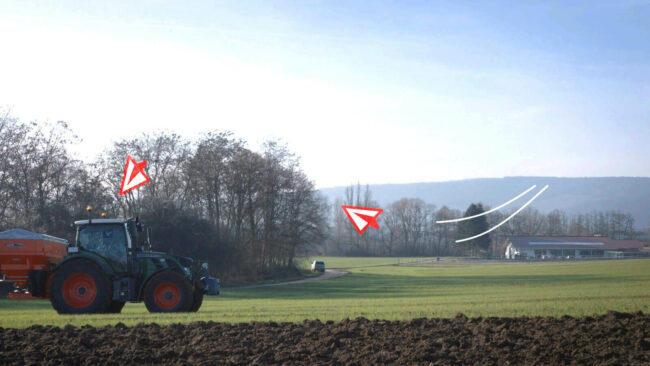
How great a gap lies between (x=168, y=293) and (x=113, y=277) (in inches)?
53.3

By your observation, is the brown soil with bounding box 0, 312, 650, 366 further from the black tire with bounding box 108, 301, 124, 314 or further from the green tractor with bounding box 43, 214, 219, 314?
the black tire with bounding box 108, 301, 124, 314

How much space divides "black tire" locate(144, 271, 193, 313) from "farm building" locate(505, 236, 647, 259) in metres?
91.5

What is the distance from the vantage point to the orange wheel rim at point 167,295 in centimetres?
1348

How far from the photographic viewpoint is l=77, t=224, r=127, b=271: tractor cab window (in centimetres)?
1364

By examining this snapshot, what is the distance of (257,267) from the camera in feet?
178

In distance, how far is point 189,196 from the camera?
49.7m

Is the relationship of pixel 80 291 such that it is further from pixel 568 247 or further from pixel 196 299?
pixel 568 247

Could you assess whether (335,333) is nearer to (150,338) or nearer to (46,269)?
(150,338)

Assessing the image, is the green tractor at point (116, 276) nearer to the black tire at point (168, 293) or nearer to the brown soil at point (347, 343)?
the black tire at point (168, 293)

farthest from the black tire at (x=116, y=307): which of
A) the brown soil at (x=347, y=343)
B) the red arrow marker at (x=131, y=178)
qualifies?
the brown soil at (x=347, y=343)

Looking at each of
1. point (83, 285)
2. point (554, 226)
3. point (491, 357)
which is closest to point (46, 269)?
point (83, 285)

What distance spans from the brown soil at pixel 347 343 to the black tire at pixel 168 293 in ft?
9.71

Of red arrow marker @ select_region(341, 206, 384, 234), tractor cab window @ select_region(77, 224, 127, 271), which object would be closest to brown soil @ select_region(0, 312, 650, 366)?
tractor cab window @ select_region(77, 224, 127, 271)

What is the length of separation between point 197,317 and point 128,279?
7.19 feet
